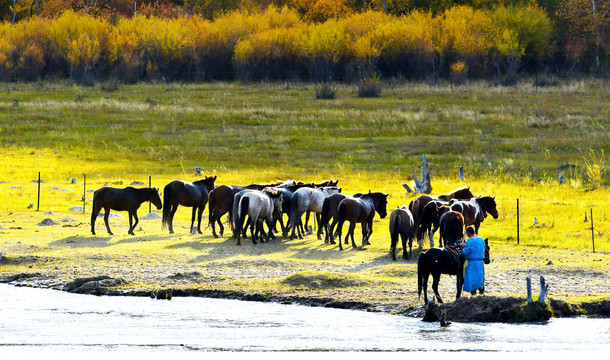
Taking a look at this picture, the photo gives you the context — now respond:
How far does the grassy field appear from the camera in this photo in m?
23.7

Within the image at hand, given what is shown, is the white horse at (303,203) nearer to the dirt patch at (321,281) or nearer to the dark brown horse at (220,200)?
the dark brown horse at (220,200)

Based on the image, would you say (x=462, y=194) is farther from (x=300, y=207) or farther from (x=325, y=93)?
(x=325, y=93)

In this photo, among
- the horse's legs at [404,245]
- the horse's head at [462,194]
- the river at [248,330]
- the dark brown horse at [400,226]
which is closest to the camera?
the river at [248,330]

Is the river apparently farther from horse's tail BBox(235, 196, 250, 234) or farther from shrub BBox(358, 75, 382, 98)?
shrub BBox(358, 75, 382, 98)

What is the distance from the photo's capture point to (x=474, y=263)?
62.8 feet

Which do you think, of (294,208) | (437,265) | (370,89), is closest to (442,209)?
(437,265)

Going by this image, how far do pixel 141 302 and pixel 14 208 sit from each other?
15506mm

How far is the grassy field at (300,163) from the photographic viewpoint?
23688 millimetres

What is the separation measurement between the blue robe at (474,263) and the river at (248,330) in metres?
1.17

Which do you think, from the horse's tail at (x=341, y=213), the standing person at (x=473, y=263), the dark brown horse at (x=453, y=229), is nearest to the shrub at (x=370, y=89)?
the horse's tail at (x=341, y=213)

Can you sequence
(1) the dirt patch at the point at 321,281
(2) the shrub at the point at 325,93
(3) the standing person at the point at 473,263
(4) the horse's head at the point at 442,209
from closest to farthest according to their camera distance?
(3) the standing person at the point at 473,263 < (1) the dirt patch at the point at 321,281 < (4) the horse's head at the point at 442,209 < (2) the shrub at the point at 325,93

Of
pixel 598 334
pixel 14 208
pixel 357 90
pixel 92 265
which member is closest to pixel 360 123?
pixel 357 90

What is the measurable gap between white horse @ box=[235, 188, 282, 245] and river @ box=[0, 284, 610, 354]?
6.27 m

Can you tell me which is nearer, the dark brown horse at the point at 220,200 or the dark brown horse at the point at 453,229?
the dark brown horse at the point at 453,229
